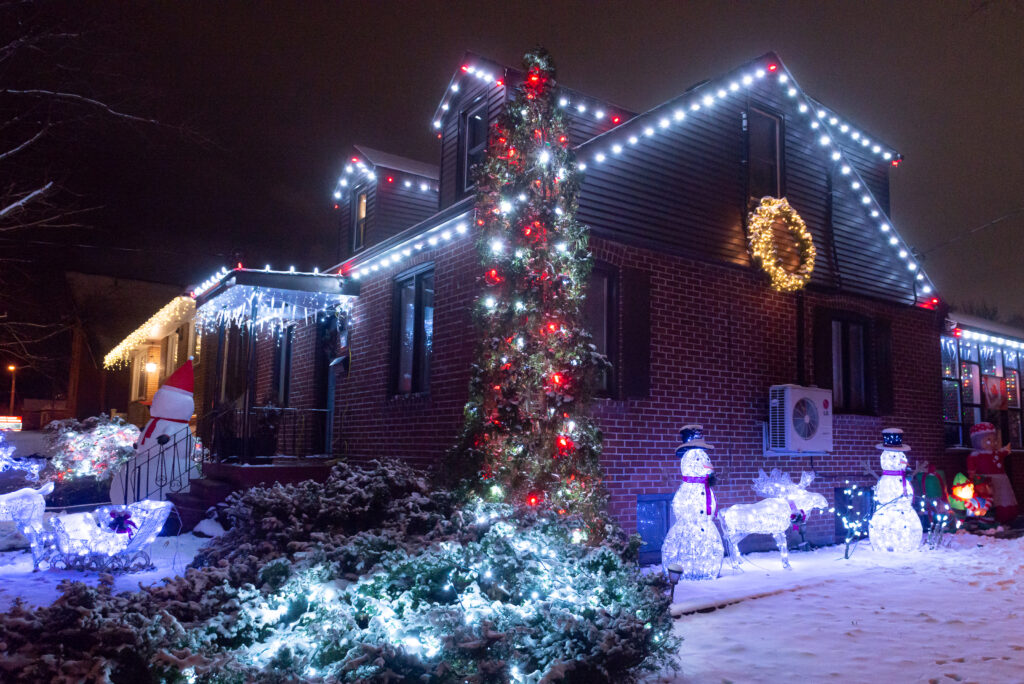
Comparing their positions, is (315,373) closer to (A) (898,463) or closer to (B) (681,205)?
(B) (681,205)

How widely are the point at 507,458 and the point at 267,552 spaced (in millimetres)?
2029

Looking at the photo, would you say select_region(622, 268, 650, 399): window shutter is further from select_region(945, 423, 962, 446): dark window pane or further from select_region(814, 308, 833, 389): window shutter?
select_region(945, 423, 962, 446): dark window pane

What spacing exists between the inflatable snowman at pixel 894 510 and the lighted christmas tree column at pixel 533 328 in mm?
5811

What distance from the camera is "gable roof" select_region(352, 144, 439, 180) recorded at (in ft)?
45.3

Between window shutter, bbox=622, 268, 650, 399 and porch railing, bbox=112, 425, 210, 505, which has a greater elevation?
window shutter, bbox=622, 268, 650, 399

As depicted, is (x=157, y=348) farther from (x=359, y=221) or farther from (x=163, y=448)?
(x=163, y=448)

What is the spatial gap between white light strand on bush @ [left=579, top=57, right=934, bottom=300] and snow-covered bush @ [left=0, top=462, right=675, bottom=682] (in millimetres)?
4611

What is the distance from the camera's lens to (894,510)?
9.82 metres

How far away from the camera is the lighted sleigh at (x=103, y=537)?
295 inches

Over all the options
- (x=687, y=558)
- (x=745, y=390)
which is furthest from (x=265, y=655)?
(x=745, y=390)

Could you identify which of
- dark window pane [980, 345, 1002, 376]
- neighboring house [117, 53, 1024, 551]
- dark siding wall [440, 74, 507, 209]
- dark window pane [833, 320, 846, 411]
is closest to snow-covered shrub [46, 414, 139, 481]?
neighboring house [117, 53, 1024, 551]

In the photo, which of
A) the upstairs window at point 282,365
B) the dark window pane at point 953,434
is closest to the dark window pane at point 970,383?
the dark window pane at point 953,434

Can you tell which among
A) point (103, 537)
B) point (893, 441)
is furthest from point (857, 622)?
point (103, 537)

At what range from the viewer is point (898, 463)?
10031 mm
